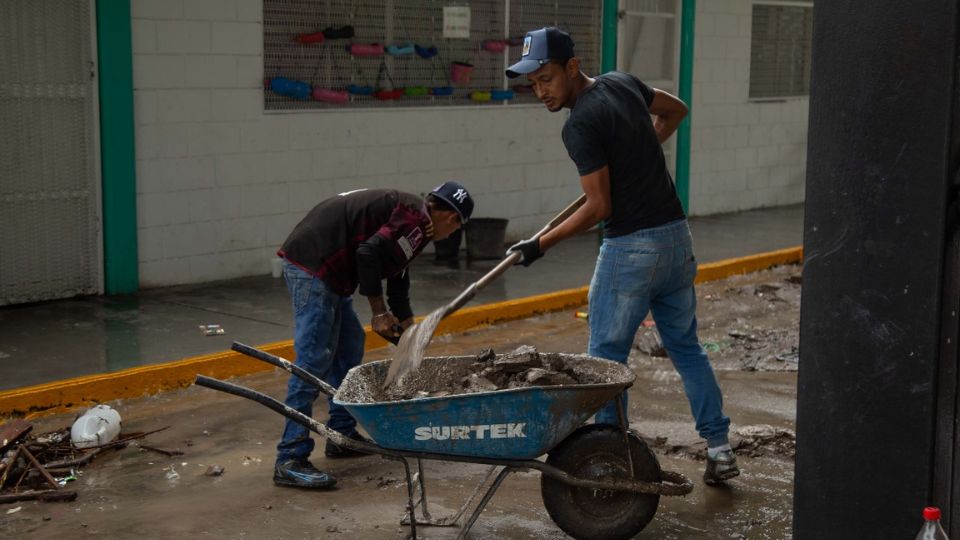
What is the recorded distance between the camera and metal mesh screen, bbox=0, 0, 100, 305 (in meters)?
9.45

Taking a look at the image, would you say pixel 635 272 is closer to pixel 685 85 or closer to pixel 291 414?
pixel 291 414

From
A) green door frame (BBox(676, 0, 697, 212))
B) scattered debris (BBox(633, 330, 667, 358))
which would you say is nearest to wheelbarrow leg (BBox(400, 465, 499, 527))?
scattered debris (BBox(633, 330, 667, 358))

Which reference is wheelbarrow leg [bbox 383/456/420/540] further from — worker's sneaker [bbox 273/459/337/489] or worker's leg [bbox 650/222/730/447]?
worker's leg [bbox 650/222/730/447]

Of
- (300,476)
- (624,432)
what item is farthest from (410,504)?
(300,476)

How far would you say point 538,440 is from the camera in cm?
491

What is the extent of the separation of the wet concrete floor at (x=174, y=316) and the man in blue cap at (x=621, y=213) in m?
3.66

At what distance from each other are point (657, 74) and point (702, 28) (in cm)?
88

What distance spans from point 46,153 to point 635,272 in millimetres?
5843

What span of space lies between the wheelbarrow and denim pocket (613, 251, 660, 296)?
1.31 ft

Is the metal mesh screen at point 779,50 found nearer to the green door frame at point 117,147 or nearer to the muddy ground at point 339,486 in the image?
the muddy ground at point 339,486

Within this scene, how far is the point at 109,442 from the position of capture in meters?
6.55

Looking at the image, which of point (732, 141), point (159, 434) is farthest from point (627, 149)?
point (732, 141)

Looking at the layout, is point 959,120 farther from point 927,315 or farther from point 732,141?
point 732,141

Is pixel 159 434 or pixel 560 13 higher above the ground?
pixel 560 13
